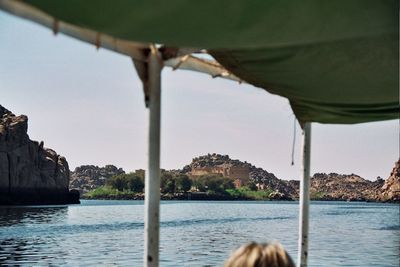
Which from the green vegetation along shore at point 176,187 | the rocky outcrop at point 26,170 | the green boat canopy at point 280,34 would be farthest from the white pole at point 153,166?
the green vegetation along shore at point 176,187

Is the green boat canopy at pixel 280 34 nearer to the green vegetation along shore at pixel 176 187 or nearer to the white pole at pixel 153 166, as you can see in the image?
the white pole at pixel 153 166

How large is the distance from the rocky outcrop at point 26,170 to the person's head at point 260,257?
353 feet

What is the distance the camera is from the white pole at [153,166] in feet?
11.9

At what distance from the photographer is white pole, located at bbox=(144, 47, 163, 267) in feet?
11.9

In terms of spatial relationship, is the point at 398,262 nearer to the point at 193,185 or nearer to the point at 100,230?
the point at 100,230

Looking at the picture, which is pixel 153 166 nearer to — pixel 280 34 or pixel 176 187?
pixel 280 34

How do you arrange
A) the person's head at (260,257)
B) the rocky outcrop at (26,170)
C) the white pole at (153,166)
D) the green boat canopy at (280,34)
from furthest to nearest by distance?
the rocky outcrop at (26,170), the white pole at (153,166), the green boat canopy at (280,34), the person's head at (260,257)

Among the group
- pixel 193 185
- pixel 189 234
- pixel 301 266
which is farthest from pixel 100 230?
pixel 193 185

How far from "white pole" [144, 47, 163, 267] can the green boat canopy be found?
429 millimetres

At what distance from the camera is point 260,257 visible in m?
1.48

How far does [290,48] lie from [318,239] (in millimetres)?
52759

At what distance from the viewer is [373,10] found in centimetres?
294

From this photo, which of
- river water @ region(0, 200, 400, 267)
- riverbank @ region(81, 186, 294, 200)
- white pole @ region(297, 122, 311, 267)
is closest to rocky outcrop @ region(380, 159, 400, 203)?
riverbank @ region(81, 186, 294, 200)

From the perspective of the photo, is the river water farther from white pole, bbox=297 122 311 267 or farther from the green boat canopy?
the green boat canopy
